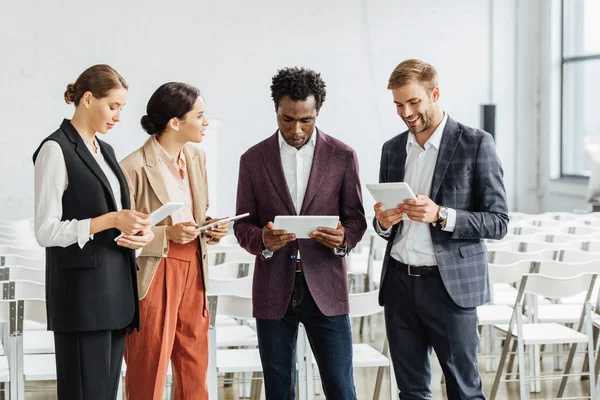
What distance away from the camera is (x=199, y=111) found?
133 inches

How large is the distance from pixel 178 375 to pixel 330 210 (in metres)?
0.86

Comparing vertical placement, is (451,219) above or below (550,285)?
above

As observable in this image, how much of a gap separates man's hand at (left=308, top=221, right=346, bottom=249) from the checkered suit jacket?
34 cm

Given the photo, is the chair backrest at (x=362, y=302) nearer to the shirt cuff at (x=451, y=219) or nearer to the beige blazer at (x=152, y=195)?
the beige blazer at (x=152, y=195)

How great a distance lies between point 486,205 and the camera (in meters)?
3.17

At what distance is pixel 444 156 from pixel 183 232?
993 mm

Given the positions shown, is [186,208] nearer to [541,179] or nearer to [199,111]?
[199,111]

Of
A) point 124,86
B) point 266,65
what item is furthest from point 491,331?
point 266,65

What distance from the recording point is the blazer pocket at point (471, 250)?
10.5 ft

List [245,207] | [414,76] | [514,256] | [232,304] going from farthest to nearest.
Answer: [514,256]
[232,304]
[245,207]
[414,76]

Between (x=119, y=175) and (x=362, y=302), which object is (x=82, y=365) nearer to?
(x=119, y=175)

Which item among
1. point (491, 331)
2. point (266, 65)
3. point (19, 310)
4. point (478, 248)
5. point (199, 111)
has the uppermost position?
point (266, 65)

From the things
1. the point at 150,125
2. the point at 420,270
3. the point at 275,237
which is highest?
the point at 150,125

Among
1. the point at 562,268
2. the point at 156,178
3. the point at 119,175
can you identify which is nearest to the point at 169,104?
the point at 156,178
